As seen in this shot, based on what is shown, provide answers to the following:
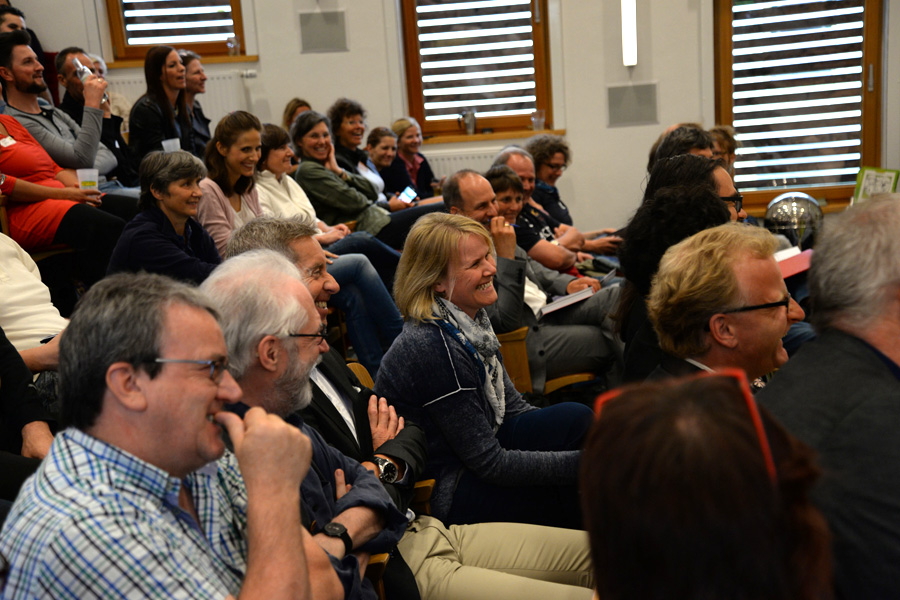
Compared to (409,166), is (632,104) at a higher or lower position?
higher

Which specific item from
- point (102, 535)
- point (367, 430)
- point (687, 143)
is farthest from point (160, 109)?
point (102, 535)

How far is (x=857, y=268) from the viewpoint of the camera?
1.24 meters

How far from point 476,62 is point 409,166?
1.50 metres

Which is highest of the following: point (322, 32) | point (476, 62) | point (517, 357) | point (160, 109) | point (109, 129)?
point (322, 32)

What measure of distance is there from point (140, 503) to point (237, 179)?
297cm

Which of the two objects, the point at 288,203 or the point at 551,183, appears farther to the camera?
the point at 551,183

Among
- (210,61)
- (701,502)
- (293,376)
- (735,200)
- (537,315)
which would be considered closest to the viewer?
(701,502)

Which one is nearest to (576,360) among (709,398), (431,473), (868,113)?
(431,473)

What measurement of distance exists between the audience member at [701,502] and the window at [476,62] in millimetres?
6740

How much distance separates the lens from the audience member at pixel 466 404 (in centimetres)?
200

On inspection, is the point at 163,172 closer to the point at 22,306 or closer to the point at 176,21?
the point at 22,306

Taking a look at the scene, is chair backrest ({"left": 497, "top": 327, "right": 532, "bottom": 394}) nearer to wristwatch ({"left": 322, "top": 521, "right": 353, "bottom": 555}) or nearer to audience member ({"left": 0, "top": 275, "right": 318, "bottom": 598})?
wristwatch ({"left": 322, "top": 521, "right": 353, "bottom": 555})

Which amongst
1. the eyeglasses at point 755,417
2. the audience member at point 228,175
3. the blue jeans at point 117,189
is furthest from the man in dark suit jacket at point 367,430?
the blue jeans at point 117,189

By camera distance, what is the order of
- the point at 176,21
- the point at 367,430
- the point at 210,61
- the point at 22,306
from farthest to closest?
the point at 176,21 < the point at 210,61 < the point at 22,306 < the point at 367,430
